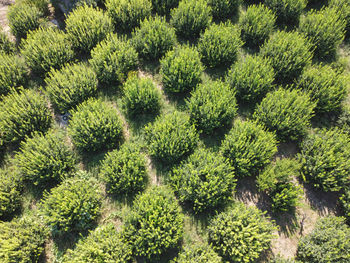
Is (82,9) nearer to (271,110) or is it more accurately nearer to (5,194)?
(5,194)

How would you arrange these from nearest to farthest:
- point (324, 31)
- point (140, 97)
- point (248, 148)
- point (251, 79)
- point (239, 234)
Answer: point (239, 234) < point (248, 148) < point (140, 97) < point (251, 79) < point (324, 31)

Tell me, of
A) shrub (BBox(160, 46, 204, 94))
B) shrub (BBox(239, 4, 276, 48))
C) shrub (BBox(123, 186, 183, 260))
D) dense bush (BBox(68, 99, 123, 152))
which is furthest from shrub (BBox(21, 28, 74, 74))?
→ shrub (BBox(239, 4, 276, 48))

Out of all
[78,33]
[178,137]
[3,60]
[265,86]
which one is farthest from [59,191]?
[265,86]

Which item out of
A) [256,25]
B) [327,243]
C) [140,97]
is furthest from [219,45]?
[327,243]

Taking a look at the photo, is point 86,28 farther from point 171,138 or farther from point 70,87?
point 171,138

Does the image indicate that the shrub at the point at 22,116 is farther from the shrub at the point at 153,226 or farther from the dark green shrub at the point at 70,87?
the shrub at the point at 153,226

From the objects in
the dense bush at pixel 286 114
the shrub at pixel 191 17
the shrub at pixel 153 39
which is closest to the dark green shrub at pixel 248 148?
the dense bush at pixel 286 114

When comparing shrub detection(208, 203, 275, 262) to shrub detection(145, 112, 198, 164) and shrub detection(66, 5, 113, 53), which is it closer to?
shrub detection(145, 112, 198, 164)
